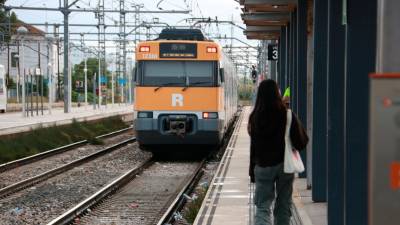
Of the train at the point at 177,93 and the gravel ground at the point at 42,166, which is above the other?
the train at the point at 177,93

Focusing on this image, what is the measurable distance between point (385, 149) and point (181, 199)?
9.39 metres

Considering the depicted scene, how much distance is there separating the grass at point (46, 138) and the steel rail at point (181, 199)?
7.18m

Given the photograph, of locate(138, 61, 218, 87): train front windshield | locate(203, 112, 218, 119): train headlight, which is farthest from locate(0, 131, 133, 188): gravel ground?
locate(203, 112, 218, 119): train headlight

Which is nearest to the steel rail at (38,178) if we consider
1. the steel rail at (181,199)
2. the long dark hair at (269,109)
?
the steel rail at (181,199)

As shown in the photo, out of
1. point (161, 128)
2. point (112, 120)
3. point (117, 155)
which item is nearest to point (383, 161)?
point (161, 128)

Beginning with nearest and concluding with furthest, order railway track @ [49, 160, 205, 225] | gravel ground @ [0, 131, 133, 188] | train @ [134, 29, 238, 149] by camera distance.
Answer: railway track @ [49, 160, 205, 225] → gravel ground @ [0, 131, 133, 188] → train @ [134, 29, 238, 149]

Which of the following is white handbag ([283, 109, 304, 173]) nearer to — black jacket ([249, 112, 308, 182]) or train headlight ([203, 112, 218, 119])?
black jacket ([249, 112, 308, 182])

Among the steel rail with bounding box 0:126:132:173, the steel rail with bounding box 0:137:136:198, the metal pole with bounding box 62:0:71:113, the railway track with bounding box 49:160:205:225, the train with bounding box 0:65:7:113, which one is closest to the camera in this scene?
the railway track with bounding box 49:160:205:225

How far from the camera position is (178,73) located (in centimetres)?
1770

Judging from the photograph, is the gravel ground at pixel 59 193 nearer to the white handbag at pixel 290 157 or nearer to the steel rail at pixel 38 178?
the steel rail at pixel 38 178

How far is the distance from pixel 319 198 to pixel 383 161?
7.27 metres

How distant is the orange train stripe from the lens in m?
17.5

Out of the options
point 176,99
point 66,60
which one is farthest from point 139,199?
point 66,60

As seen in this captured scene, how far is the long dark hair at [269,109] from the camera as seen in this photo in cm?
621
